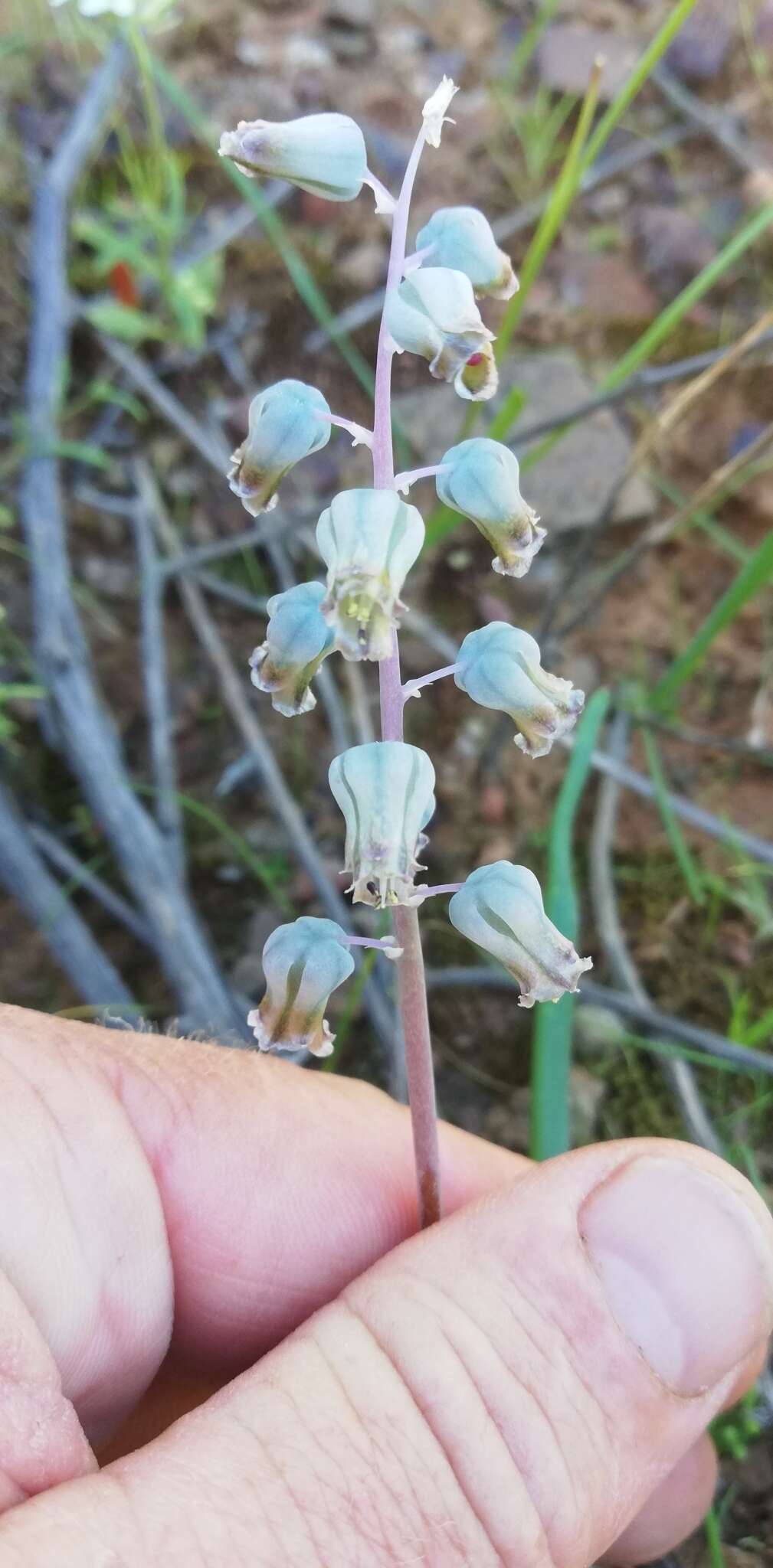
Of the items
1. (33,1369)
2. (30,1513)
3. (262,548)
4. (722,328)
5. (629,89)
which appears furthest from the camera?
(722,328)

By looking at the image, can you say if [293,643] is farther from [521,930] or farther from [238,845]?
[238,845]

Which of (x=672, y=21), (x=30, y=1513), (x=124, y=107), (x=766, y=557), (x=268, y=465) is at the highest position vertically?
(x=124, y=107)

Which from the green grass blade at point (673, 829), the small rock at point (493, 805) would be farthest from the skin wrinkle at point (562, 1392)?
the small rock at point (493, 805)

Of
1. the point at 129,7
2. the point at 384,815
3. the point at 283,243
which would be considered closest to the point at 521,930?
the point at 384,815

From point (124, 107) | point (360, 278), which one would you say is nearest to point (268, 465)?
point (360, 278)

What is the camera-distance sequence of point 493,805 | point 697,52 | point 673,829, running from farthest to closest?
point 697,52
point 493,805
point 673,829

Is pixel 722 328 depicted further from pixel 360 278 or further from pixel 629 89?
pixel 629 89

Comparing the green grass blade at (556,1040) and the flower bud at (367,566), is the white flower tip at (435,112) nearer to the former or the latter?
the flower bud at (367,566)

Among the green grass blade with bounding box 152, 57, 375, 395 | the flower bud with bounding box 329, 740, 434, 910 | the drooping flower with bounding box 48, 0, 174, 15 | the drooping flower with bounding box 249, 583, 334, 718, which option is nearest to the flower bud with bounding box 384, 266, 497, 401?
the drooping flower with bounding box 249, 583, 334, 718
